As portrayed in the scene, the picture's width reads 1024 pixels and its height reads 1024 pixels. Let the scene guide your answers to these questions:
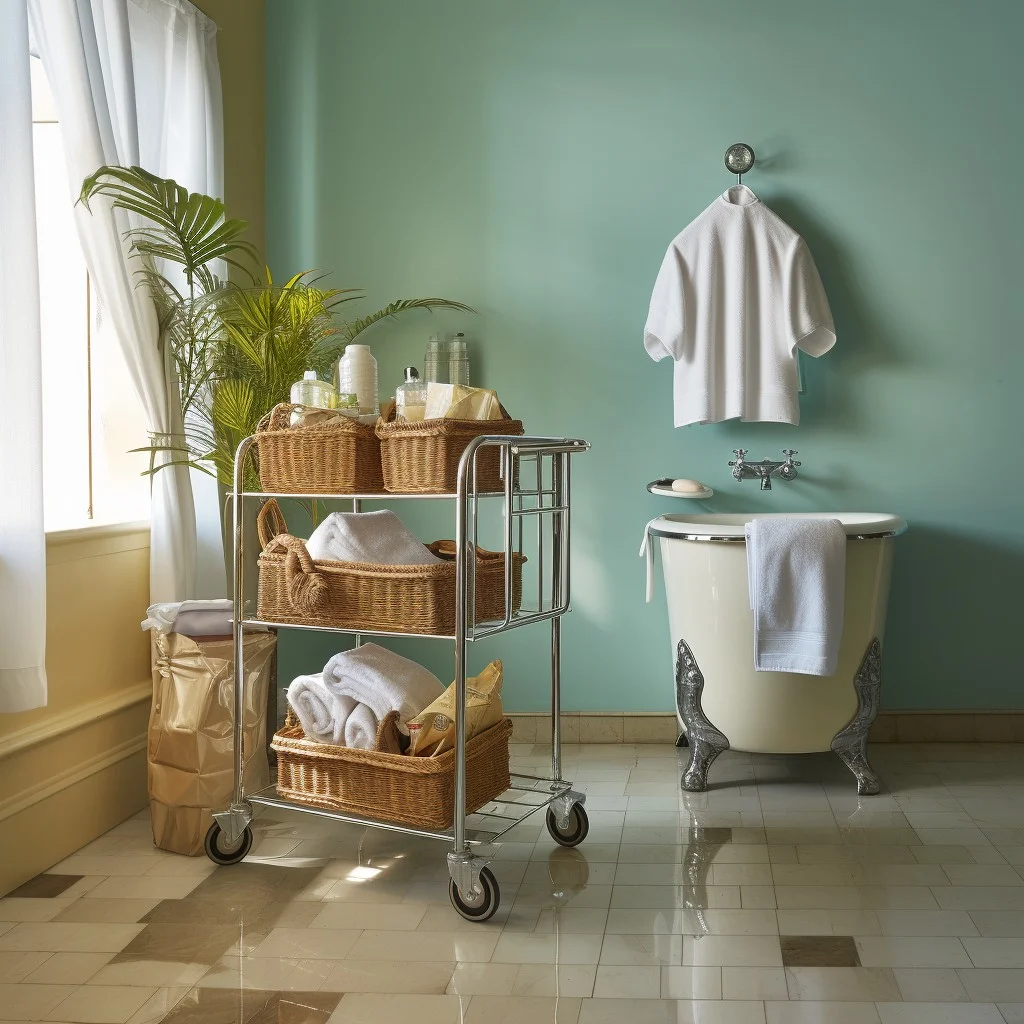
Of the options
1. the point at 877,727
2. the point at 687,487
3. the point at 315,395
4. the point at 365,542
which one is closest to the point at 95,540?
the point at 315,395

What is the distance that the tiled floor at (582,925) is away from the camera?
1.87 metres

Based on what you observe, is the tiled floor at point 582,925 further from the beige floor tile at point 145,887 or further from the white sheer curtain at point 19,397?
the white sheer curtain at point 19,397

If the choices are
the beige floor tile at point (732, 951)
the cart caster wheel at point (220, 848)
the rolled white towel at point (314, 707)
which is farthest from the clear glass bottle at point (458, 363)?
the beige floor tile at point (732, 951)

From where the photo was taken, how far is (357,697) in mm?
2396

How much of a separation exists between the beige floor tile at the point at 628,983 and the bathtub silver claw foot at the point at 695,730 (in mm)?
1150

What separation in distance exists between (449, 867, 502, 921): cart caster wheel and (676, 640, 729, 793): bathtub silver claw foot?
1.04 m

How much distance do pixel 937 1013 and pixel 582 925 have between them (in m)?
0.66

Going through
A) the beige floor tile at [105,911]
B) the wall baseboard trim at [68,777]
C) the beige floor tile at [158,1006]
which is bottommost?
the beige floor tile at [105,911]

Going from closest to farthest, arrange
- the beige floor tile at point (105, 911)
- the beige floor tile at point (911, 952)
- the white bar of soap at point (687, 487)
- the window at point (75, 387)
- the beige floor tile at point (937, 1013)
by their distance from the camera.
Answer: the beige floor tile at point (937, 1013) < the beige floor tile at point (911, 952) < the beige floor tile at point (105, 911) < the window at point (75, 387) < the white bar of soap at point (687, 487)

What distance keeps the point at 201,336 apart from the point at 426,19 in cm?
135

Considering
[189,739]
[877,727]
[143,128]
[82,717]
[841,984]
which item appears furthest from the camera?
[877,727]

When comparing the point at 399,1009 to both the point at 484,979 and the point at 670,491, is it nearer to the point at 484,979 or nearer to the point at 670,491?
the point at 484,979

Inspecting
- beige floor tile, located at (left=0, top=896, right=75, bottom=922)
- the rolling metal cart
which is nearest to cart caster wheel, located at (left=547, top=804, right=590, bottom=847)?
the rolling metal cart

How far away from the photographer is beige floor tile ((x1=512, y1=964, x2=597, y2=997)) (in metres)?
1.91
